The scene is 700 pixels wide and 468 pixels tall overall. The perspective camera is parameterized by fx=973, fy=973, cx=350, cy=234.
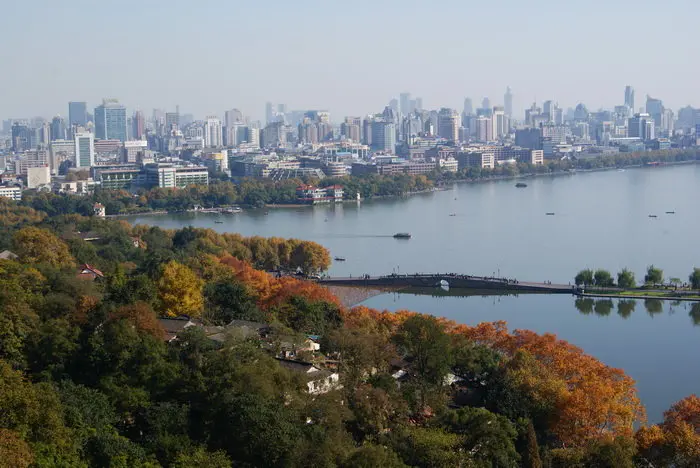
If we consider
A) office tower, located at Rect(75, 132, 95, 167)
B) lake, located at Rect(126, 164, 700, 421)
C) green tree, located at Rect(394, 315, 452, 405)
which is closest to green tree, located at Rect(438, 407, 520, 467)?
green tree, located at Rect(394, 315, 452, 405)

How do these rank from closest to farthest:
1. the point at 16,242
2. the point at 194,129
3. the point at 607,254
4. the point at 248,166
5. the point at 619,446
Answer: the point at 619,446
the point at 16,242
the point at 607,254
the point at 248,166
the point at 194,129

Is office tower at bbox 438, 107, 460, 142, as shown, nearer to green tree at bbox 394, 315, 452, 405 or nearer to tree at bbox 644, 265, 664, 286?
tree at bbox 644, 265, 664, 286

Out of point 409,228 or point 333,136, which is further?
point 333,136

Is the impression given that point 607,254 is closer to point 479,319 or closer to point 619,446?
point 479,319

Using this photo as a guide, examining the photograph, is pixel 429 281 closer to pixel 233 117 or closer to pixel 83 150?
pixel 83 150

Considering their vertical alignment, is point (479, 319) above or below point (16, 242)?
below

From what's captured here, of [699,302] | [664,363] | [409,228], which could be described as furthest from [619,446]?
[409,228]

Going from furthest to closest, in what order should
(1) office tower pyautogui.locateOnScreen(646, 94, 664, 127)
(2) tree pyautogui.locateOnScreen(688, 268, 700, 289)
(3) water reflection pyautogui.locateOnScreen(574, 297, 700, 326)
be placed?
(1) office tower pyautogui.locateOnScreen(646, 94, 664, 127), (2) tree pyautogui.locateOnScreen(688, 268, 700, 289), (3) water reflection pyautogui.locateOnScreen(574, 297, 700, 326)

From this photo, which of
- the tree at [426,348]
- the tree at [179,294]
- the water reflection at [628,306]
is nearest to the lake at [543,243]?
the water reflection at [628,306]

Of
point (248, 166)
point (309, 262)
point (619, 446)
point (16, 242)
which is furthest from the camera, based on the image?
point (248, 166)
